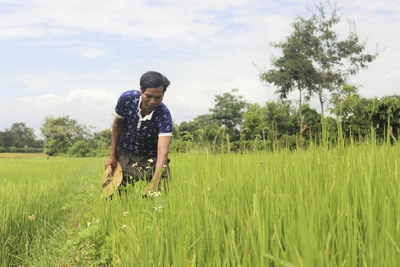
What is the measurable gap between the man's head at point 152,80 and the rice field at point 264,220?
699 mm

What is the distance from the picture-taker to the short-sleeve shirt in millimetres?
3534

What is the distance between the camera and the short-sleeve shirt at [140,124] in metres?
3.53

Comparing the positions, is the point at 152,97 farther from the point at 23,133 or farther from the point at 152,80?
the point at 23,133

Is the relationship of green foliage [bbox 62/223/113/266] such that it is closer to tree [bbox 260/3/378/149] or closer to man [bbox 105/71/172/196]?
man [bbox 105/71/172/196]

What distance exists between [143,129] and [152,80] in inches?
23.9

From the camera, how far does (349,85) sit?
96.2 ft

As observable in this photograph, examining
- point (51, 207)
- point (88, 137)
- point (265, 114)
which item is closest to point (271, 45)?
point (265, 114)

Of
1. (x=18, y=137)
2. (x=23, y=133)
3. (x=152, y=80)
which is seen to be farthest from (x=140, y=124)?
(x=23, y=133)

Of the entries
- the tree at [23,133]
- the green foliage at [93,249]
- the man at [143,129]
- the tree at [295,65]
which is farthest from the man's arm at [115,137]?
the tree at [23,133]

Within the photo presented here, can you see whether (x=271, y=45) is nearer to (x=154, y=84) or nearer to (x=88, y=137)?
(x=154, y=84)

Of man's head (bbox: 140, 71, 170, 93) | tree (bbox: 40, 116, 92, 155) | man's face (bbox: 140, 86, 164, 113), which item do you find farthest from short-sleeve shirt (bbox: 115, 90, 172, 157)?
tree (bbox: 40, 116, 92, 155)

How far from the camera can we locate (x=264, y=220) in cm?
143

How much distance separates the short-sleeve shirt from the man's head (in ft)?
0.90

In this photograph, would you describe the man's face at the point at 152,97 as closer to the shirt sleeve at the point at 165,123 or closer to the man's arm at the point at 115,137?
the shirt sleeve at the point at 165,123
